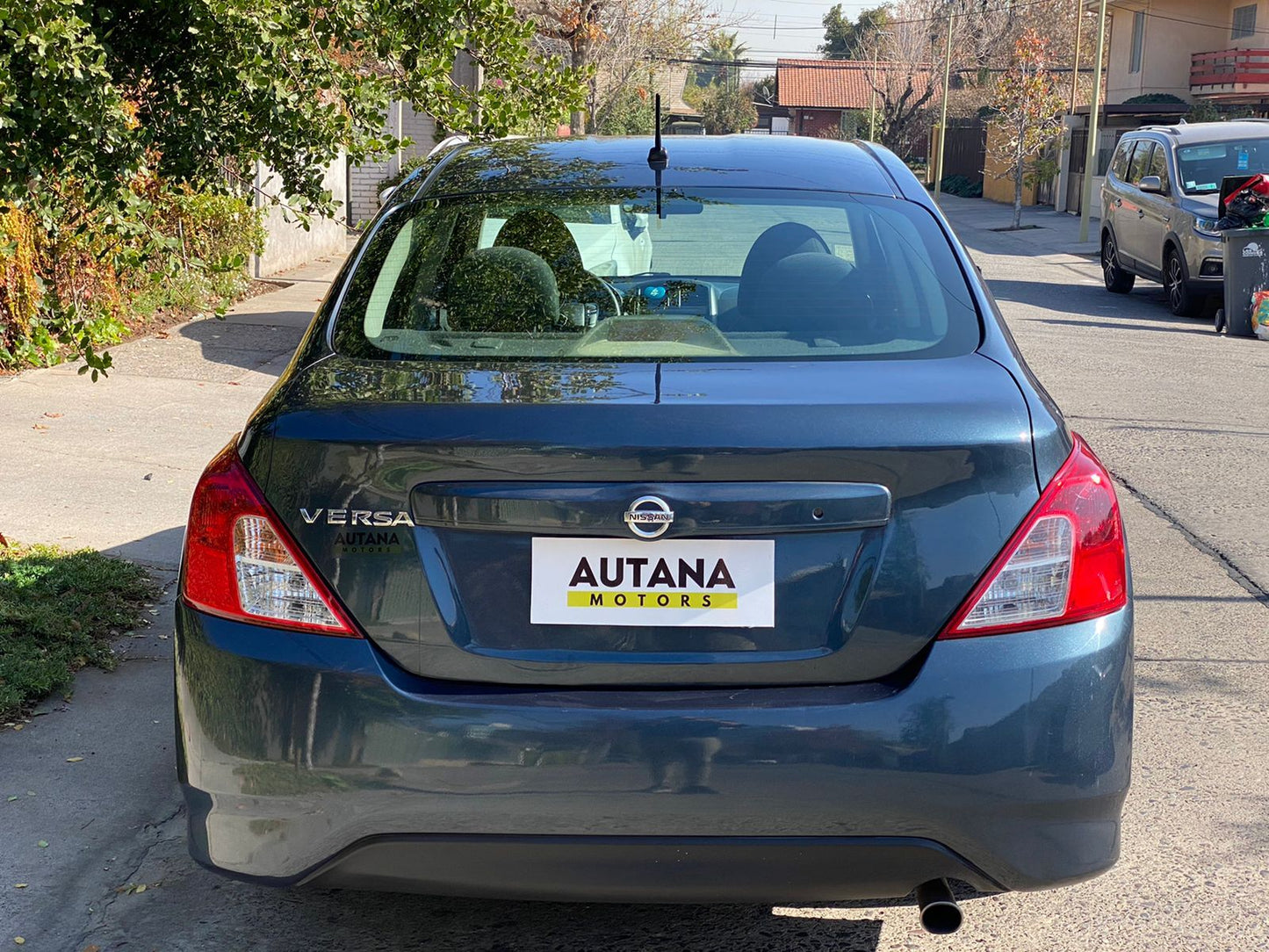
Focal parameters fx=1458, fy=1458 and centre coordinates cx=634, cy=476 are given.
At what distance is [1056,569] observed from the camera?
8.33ft

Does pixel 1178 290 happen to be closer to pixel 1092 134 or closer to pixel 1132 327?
pixel 1132 327

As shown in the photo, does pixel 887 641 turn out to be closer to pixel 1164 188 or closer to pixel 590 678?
pixel 590 678

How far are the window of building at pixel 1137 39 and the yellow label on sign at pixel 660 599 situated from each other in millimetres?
47615

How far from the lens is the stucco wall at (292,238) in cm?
1703

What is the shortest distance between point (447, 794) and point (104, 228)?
10.2 feet

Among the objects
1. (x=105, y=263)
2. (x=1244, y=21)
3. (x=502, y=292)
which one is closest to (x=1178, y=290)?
(x=105, y=263)

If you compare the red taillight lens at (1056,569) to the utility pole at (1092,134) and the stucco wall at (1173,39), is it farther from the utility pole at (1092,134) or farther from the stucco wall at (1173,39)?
the stucco wall at (1173,39)

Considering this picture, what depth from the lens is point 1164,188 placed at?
16.2 metres

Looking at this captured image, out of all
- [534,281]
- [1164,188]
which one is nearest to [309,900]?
[534,281]

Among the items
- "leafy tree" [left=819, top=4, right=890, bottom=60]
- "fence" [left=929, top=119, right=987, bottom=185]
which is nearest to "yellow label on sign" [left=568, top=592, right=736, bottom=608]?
"fence" [left=929, top=119, right=987, bottom=185]

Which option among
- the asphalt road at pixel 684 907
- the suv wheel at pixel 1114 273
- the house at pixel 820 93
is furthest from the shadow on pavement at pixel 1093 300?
the house at pixel 820 93

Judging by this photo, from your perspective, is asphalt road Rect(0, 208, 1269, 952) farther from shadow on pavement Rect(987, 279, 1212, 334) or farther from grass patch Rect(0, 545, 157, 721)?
shadow on pavement Rect(987, 279, 1212, 334)

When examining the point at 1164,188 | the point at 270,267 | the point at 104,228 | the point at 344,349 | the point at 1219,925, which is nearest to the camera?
the point at 344,349

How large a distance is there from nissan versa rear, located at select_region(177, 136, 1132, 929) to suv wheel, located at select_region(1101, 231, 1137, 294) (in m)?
16.4
